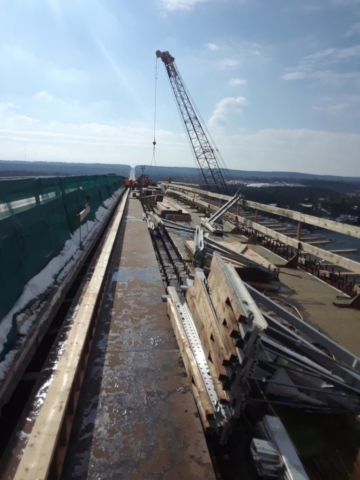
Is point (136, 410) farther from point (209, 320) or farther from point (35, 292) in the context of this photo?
point (35, 292)

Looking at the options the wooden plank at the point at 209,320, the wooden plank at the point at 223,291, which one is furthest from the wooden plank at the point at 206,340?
the wooden plank at the point at 223,291

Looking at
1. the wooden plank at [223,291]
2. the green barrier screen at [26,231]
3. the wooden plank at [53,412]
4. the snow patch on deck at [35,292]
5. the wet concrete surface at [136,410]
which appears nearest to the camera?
the wooden plank at [53,412]

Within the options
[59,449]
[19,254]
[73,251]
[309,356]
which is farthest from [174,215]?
[59,449]

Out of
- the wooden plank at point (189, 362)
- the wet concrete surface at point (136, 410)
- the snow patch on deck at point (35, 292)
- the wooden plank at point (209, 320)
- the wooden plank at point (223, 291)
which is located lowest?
the wet concrete surface at point (136, 410)

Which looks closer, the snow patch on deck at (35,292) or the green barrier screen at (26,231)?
the snow patch on deck at (35,292)

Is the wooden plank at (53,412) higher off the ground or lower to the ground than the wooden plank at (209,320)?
lower

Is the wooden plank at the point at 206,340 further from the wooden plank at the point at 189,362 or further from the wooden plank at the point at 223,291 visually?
the wooden plank at the point at 223,291

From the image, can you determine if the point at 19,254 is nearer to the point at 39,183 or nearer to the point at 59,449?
the point at 39,183
